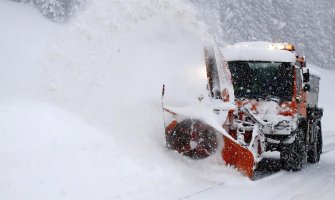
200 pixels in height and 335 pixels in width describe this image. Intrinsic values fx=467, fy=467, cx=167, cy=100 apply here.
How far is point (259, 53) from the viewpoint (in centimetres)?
1031

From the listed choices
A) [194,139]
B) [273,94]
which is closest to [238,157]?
[194,139]

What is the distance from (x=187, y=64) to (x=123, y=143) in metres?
2.92

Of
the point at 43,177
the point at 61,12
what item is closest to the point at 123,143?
the point at 43,177

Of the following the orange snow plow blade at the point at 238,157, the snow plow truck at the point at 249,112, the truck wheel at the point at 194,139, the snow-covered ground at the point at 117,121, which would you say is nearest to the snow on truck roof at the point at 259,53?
the snow plow truck at the point at 249,112

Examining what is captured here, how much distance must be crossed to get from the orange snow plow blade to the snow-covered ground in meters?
0.15

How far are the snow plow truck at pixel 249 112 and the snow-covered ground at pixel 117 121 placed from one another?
0.35 metres

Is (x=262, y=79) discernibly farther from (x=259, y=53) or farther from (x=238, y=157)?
(x=238, y=157)

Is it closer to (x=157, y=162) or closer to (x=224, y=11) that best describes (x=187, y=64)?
(x=157, y=162)

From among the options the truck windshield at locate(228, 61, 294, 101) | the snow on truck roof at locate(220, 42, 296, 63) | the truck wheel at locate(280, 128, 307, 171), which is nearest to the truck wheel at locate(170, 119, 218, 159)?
the truck windshield at locate(228, 61, 294, 101)

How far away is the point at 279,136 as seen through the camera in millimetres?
9953

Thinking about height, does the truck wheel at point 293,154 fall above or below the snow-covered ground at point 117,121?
below

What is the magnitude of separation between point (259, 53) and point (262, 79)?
58 centimetres

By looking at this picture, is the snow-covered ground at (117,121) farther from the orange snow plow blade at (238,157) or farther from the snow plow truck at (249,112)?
the snow plow truck at (249,112)

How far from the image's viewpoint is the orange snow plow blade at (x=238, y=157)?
813cm
